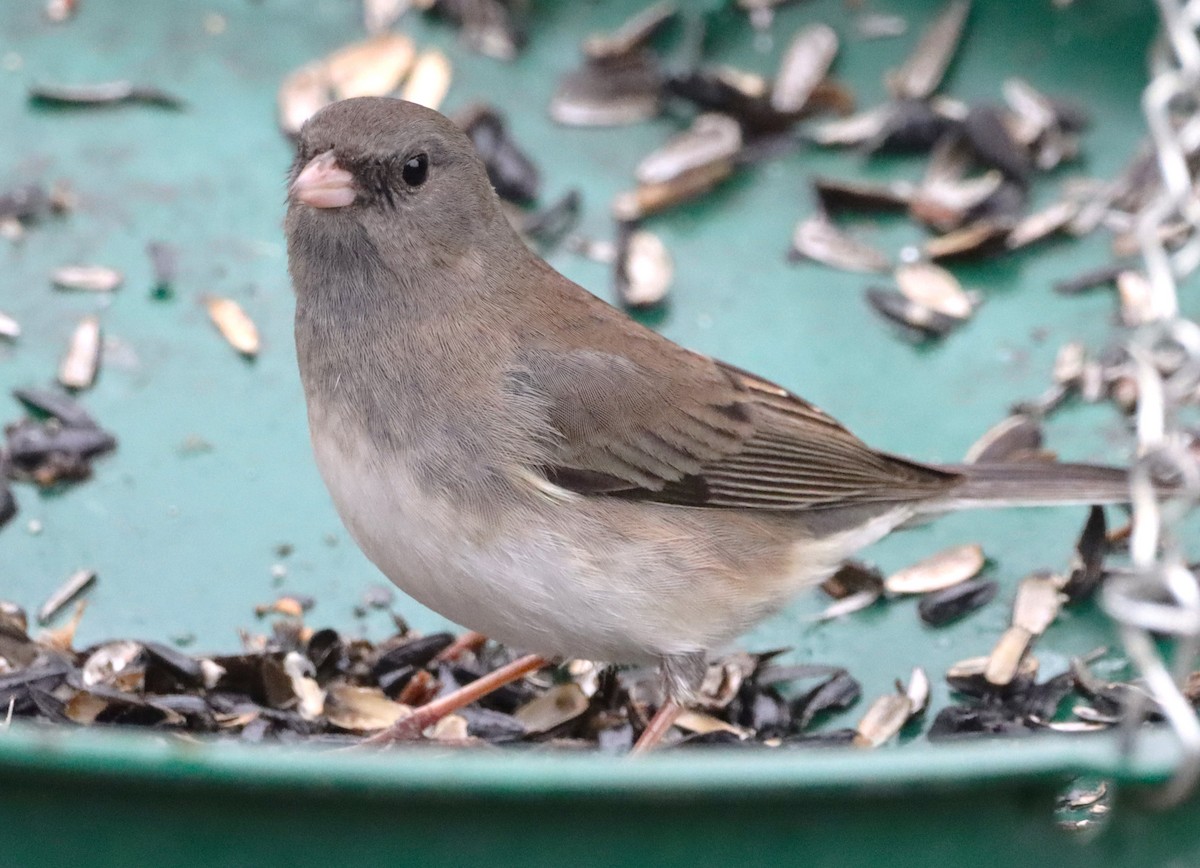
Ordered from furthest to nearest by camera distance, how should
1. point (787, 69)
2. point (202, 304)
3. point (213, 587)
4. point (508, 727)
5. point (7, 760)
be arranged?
point (787, 69) → point (202, 304) → point (213, 587) → point (508, 727) → point (7, 760)

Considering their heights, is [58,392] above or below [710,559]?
above

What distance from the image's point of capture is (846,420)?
11.0 feet

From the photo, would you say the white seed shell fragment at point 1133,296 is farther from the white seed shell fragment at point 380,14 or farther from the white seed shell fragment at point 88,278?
the white seed shell fragment at point 88,278

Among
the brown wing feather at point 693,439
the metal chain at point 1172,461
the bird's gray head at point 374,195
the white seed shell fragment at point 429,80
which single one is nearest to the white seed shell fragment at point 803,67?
the white seed shell fragment at point 429,80

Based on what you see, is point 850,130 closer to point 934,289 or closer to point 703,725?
point 934,289

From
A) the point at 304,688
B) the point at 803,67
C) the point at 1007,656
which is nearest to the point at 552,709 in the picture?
the point at 304,688

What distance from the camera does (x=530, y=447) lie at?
2451mm

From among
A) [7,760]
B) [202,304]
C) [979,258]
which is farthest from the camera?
[979,258]

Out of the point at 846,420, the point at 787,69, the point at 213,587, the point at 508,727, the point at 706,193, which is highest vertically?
the point at 787,69

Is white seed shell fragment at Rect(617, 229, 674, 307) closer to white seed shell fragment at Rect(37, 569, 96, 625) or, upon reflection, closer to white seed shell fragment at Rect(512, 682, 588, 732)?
white seed shell fragment at Rect(512, 682, 588, 732)

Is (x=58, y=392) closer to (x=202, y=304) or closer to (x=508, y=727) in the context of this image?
(x=202, y=304)

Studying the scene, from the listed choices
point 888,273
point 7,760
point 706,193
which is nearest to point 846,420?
point 888,273

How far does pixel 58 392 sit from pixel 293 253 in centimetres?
92

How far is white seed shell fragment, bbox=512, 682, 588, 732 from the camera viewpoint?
2695mm
